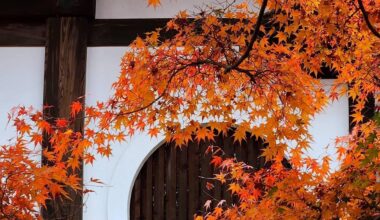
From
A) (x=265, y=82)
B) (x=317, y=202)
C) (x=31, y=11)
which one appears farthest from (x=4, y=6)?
(x=317, y=202)

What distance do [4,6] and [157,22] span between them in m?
1.20

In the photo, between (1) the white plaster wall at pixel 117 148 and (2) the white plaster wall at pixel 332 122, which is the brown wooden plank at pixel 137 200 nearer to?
(1) the white plaster wall at pixel 117 148

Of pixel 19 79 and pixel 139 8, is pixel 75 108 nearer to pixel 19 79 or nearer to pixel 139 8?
pixel 19 79

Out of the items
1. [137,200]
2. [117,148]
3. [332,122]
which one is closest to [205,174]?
[137,200]

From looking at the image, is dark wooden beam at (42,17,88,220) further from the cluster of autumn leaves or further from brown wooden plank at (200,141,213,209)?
the cluster of autumn leaves

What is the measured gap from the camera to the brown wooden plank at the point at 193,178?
568 cm

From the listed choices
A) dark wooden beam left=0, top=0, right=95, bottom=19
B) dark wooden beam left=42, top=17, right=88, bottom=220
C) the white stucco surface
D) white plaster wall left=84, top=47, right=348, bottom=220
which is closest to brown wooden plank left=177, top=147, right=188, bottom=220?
white plaster wall left=84, top=47, right=348, bottom=220

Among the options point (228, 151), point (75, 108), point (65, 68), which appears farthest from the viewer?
point (228, 151)

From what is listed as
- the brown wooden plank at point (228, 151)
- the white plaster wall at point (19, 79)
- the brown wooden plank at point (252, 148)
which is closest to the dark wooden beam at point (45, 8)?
the white plaster wall at point (19, 79)

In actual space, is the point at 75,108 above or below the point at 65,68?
below

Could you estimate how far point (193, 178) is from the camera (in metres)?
5.71

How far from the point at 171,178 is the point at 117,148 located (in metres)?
0.53

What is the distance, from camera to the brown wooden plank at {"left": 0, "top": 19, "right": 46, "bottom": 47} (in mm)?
5543

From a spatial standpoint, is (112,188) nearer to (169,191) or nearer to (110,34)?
(169,191)
